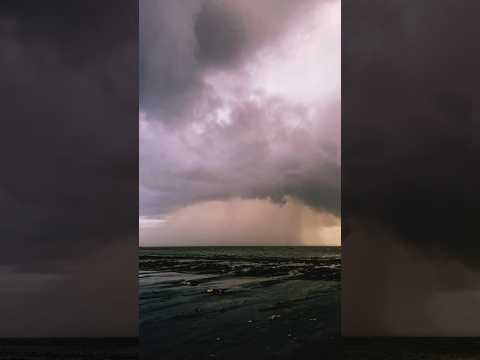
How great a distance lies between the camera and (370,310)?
2631 millimetres

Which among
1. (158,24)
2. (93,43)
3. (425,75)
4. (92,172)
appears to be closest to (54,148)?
(92,172)

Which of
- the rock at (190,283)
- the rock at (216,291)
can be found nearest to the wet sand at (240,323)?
the rock at (216,291)

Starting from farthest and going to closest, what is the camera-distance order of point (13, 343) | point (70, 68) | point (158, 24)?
point (158, 24) → point (70, 68) → point (13, 343)

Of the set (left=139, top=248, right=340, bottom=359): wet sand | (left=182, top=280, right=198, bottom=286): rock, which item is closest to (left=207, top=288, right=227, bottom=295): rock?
(left=139, top=248, right=340, bottom=359): wet sand

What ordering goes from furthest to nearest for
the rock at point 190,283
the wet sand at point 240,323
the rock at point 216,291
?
the rock at point 190,283
the rock at point 216,291
the wet sand at point 240,323

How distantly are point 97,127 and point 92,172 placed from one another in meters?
0.40

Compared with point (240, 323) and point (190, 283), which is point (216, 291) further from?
point (240, 323)

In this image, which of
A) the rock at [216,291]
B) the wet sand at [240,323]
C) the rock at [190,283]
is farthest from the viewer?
the rock at [190,283]

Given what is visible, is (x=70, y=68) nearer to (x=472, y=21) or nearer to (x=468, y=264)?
(x=472, y=21)

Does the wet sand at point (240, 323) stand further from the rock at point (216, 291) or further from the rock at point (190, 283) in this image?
the rock at point (190, 283)

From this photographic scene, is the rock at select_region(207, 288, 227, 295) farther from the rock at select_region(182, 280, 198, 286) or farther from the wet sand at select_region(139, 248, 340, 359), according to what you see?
the rock at select_region(182, 280, 198, 286)

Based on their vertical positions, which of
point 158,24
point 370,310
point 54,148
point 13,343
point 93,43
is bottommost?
point 13,343

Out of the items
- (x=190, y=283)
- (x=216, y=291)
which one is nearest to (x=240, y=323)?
(x=216, y=291)

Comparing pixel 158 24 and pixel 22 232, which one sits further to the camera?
pixel 158 24
